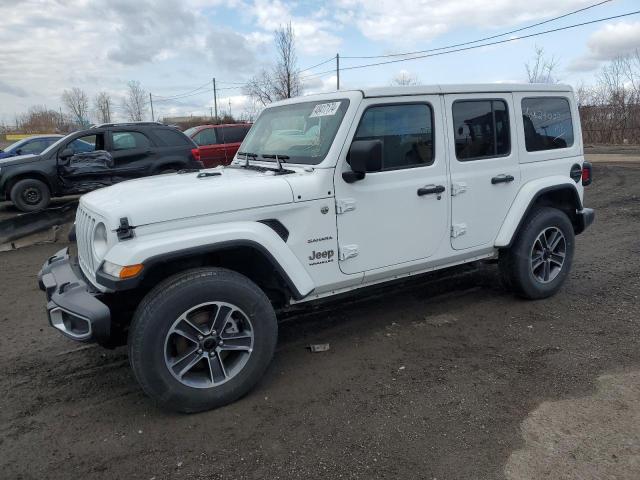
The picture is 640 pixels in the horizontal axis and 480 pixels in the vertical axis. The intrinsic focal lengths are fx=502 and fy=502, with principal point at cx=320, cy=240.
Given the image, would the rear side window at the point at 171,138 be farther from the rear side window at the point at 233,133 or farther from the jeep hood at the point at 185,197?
the jeep hood at the point at 185,197

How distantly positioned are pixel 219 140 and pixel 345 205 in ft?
34.1

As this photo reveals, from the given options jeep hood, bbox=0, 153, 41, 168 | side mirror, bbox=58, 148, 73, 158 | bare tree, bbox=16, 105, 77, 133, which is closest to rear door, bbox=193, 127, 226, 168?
side mirror, bbox=58, 148, 73, 158

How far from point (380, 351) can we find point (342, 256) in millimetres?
890

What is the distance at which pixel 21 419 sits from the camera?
316cm

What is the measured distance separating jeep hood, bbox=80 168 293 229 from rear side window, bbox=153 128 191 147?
22.5ft

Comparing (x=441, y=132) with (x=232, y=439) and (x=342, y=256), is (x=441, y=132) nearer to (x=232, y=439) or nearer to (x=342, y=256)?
(x=342, y=256)

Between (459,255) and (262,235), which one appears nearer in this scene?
(262,235)

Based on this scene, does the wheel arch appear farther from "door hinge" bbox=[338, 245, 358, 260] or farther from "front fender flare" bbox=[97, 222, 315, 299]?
"door hinge" bbox=[338, 245, 358, 260]

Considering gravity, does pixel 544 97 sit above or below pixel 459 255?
above

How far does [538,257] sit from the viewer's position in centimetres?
480

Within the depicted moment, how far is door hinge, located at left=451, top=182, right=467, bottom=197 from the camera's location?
4.09 metres

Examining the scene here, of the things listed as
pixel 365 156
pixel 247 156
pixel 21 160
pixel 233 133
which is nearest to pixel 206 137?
pixel 233 133

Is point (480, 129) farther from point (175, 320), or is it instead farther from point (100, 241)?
point (100, 241)

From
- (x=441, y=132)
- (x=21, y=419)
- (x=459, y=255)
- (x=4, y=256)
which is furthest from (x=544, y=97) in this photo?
(x=4, y=256)
